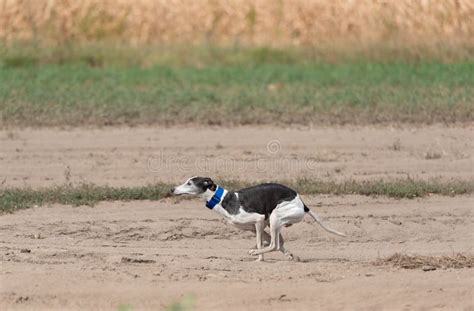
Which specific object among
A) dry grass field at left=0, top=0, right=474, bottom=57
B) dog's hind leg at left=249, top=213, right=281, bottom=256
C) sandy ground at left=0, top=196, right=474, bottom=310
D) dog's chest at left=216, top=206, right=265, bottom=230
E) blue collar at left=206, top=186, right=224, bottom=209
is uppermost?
dry grass field at left=0, top=0, right=474, bottom=57

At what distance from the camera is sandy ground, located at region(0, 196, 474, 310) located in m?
7.52

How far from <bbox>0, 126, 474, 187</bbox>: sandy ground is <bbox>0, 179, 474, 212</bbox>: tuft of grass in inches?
20.2

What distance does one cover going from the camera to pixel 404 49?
17.1 metres

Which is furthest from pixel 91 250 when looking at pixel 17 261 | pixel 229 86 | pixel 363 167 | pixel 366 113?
pixel 229 86

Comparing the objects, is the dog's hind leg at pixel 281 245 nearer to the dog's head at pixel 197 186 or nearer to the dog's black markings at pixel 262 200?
the dog's black markings at pixel 262 200

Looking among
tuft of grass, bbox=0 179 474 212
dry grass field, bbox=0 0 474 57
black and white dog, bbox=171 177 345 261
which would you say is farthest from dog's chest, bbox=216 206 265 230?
dry grass field, bbox=0 0 474 57

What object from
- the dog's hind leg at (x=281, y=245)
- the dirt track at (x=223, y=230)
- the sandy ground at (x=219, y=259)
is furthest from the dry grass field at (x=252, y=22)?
the dog's hind leg at (x=281, y=245)

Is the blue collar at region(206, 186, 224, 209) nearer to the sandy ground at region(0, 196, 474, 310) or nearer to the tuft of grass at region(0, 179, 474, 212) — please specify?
the sandy ground at region(0, 196, 474, 310)

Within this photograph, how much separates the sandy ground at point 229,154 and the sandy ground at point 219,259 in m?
1.23

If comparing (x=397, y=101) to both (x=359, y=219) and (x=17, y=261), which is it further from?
(x=17, y=261)

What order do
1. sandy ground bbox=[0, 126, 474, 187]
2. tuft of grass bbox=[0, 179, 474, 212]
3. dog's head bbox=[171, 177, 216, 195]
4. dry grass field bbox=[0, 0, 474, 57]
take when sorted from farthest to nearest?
dry grass field bbox=[0, 0, 474, 57] → sandy ground bbox=[0, 126, 474, 187] → tuft of grass bbox=[0, 179, 474, 212] → dog's head bbox=[171, 177, 216, 195]

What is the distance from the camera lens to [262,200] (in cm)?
879

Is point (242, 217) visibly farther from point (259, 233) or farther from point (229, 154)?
point (229, 154)

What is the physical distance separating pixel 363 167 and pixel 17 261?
4612 millimetres
